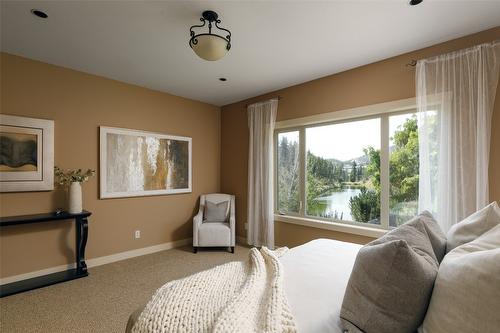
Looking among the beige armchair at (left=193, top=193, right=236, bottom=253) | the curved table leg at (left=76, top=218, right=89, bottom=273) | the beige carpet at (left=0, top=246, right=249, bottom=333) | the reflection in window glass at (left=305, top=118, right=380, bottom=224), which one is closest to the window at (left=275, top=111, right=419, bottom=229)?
the reflection in window glass at (left=305, top=118, right=380, bottom=224)

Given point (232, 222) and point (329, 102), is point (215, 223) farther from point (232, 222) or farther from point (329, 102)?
point (329, 102)

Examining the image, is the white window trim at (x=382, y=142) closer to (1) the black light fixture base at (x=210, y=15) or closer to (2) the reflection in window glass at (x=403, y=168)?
(2) the reflection in window glass at (x=403, y=168)

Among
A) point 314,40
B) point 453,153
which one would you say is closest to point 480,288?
point 453,153

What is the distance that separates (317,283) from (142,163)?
325 cm

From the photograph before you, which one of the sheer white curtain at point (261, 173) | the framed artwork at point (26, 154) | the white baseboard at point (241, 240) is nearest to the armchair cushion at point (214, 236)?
the sheer white curtain at point (261, 173)

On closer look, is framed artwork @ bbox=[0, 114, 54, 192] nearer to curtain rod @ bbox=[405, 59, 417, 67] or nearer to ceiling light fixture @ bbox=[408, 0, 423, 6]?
ceiling light fixture @ bbox=[408, 0, 423, 6]

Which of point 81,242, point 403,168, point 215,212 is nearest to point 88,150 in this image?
point 81,242

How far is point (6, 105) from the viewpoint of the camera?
2734 mm

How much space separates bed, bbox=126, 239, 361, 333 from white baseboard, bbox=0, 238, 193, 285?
2602 mm

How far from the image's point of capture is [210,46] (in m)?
1.99

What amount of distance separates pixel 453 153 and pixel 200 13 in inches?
104

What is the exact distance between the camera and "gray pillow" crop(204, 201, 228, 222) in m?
4.19

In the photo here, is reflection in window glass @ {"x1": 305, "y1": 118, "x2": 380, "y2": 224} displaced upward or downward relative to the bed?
upward

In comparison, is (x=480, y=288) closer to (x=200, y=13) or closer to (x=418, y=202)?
(x=418, y=202)
